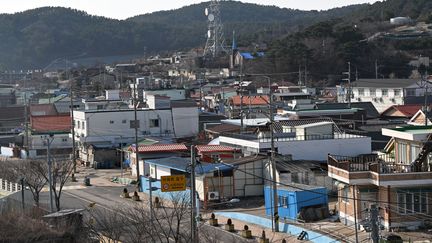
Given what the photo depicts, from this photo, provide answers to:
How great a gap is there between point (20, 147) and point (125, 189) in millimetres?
14713

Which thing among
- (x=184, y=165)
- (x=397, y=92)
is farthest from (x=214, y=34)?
(x=184, y=165)

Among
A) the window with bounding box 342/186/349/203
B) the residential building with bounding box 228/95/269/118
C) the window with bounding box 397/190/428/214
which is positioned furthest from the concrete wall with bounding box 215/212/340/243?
the residential building with bounding box 228/95/269/118

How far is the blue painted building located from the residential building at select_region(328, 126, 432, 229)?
765 millimetres

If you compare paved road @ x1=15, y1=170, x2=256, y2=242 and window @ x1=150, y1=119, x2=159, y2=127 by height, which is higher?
window @ x1=150, y1=119, x2=159, y2=127

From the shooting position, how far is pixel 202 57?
287ft

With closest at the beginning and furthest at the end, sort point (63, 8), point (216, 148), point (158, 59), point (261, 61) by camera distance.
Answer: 1. point (216, 148)
2. point (261, 61)
3. point (158, 59)
4. point (63, 8)

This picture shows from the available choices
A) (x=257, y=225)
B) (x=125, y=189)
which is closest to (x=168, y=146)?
(x=125, y=189)

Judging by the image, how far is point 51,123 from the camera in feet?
136

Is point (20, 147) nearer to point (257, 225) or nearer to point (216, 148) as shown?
point (216, 148)

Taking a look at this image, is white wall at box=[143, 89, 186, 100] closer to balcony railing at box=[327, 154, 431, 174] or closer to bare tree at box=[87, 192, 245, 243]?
balcony railing at box=[327, 154, 431, 174]

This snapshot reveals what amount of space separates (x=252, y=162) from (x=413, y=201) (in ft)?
20.3

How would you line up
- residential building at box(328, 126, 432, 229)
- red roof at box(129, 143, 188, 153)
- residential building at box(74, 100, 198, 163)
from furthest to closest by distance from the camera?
residential building at box(74, 100, 198, 163)
red roof at box(129, 143, 188, 153)
residential building at box(328, 126, 432, 229)

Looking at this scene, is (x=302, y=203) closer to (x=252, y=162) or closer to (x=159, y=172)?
(x=252, y=162)

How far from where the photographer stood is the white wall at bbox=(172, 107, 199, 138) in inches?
1444
